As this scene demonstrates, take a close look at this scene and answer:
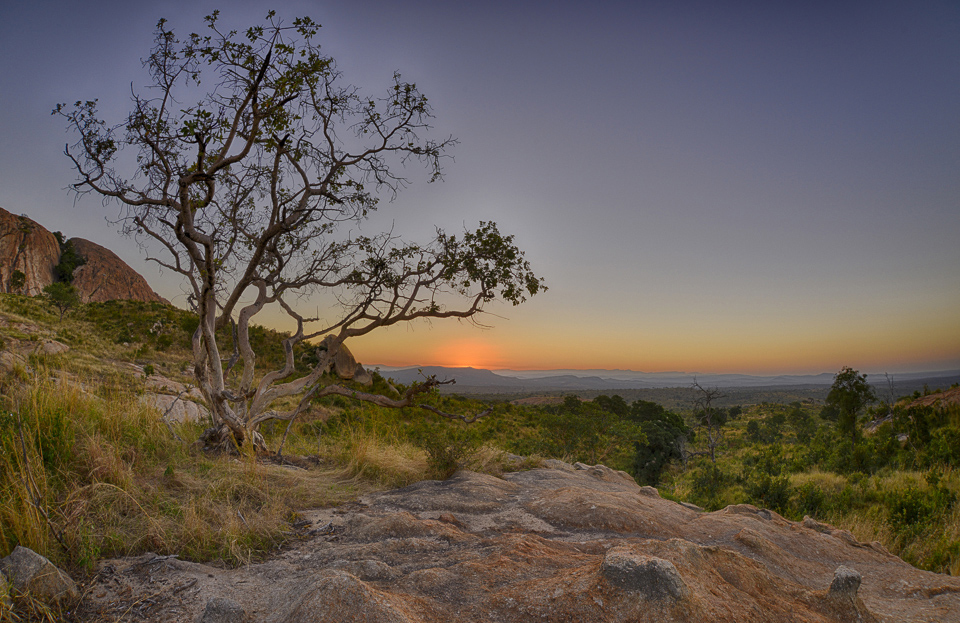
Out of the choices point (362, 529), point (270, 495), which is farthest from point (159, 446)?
point (362, 529)

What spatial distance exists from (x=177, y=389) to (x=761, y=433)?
125 ft

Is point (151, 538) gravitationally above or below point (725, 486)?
above

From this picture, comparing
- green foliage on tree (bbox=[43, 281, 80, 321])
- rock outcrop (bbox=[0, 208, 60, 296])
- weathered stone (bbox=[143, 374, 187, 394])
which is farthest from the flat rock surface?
rock outcrop (bbox=[0, 208, 60, 296])

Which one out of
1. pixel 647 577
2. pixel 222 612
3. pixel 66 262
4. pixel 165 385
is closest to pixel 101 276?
pixel 66 262

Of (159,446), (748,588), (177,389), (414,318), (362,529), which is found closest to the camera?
(748,588)

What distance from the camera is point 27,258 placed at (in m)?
47.4

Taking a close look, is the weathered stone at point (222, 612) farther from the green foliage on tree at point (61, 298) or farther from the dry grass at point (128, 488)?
the green foliage on tree at point (61, 298)

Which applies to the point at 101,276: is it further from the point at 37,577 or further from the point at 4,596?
the point at 4,596

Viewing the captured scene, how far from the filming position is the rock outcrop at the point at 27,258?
4369 cm

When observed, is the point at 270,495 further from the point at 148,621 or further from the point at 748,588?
the point at 748,588

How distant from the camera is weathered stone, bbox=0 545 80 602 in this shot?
9.79 feet

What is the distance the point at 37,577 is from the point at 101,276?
68.3 metres

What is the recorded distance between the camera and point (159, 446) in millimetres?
6730

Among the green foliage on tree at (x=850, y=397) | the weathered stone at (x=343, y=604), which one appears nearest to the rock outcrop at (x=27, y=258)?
the weathered stone at (x=343, y=604)
